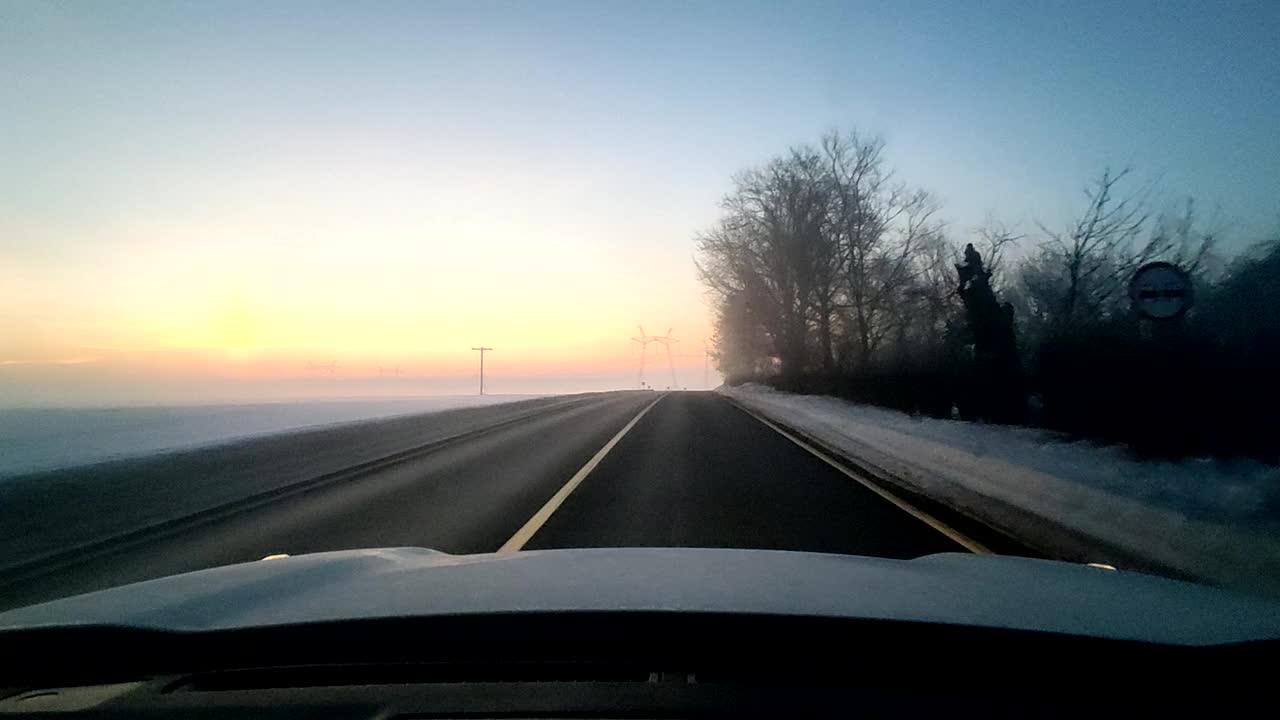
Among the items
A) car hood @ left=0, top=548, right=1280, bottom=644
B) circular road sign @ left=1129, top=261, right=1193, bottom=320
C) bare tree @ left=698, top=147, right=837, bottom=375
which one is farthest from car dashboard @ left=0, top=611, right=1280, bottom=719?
bare tree @ left=698, top=147, right=837, bottom=375

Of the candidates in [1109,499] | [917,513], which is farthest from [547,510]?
[1109,499]

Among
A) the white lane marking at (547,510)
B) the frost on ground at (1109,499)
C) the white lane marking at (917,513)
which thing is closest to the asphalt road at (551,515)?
the white lane marking at (547,510)

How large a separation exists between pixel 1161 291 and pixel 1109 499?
3451mm

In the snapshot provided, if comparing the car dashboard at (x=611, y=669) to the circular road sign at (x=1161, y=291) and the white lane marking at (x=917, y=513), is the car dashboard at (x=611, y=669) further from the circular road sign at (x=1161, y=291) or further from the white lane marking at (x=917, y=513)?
the circular road sign at (x=1161, y=291)

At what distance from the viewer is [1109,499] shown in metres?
8.88

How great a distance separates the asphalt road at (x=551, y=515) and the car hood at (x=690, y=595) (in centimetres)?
307

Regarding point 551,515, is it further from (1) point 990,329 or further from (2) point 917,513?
(1) point 990,329

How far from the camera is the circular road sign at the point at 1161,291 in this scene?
414 inches

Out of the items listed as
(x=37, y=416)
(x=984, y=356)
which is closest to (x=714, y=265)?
(x=984, y=356)

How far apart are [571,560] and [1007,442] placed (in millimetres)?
14101

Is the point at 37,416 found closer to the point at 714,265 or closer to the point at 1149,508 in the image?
the point at 1149,508

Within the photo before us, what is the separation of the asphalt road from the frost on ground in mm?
1225

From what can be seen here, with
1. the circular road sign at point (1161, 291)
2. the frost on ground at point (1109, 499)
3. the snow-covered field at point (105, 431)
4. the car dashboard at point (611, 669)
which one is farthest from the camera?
the snow-covered field at point (105, 431)

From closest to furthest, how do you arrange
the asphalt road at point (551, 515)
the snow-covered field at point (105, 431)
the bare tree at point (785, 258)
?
the asphalt road at point (551, 515) < the snow-covered field at point (105, 431) < the bare tree at point (785, 258)
